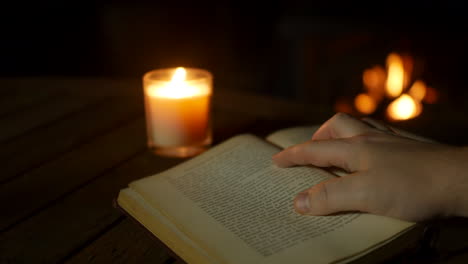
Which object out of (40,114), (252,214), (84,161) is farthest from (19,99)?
(252,214)

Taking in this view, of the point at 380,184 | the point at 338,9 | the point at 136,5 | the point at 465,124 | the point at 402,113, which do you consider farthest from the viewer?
the point at 136,5

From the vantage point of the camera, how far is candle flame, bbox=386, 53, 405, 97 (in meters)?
2.39

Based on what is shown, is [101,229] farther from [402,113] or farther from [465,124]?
[402,113]

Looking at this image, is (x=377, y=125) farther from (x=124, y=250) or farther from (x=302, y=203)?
(x=124, y=250)

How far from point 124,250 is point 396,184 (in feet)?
1.06

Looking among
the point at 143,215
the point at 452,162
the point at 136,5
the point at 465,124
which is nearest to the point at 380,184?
the point at 452,162

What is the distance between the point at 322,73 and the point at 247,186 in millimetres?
2105

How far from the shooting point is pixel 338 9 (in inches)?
96.7

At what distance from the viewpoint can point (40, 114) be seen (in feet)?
3.29

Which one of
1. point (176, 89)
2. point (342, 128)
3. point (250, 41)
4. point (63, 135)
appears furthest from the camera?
point (250, 41)

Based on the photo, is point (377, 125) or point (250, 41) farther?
point (250, 41)

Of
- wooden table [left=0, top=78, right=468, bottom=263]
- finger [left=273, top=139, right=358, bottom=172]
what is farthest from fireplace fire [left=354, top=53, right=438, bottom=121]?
finger [left=273, top=139, right=358, bottom=172]

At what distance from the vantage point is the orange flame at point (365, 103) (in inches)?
96.3

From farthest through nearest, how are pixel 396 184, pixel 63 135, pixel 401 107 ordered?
pixel 401 107 → pixel 63 135 → pixel 396 184
